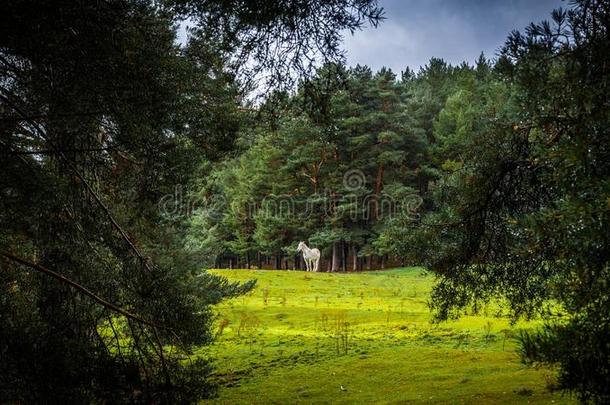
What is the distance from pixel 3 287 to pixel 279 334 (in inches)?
415

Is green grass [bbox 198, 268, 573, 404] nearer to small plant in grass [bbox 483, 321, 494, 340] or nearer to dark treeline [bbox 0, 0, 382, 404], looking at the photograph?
small plant in grass [bbox 483, 321, 494, 340]

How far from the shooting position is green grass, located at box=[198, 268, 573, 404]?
8.11 m

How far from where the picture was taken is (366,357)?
1108cm

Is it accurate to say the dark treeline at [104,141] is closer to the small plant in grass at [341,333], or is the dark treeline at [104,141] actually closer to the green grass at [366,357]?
the green grass at [366,357]

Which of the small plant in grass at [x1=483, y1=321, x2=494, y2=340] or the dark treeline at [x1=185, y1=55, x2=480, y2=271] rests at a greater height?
the dark treeline at [x1=185, y1=55, x2=480, y2=271]

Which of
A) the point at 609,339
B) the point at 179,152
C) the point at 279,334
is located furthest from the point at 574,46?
the point at 279,334

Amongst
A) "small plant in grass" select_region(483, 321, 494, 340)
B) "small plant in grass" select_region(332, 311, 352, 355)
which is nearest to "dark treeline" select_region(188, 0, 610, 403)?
"small plant in grass" select_region(483, 321, 494, 340)

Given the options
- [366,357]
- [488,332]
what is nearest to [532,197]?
[366,357]

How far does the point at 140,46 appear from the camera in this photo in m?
4.87

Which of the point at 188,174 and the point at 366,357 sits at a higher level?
the point at 188,174

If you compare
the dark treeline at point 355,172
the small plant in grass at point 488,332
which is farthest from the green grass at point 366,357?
the dark treeline at point 355,172

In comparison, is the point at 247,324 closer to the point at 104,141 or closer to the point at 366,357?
the point at 366,357

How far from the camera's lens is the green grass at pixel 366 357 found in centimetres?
811

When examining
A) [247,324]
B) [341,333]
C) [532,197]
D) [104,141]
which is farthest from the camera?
[247,324]
